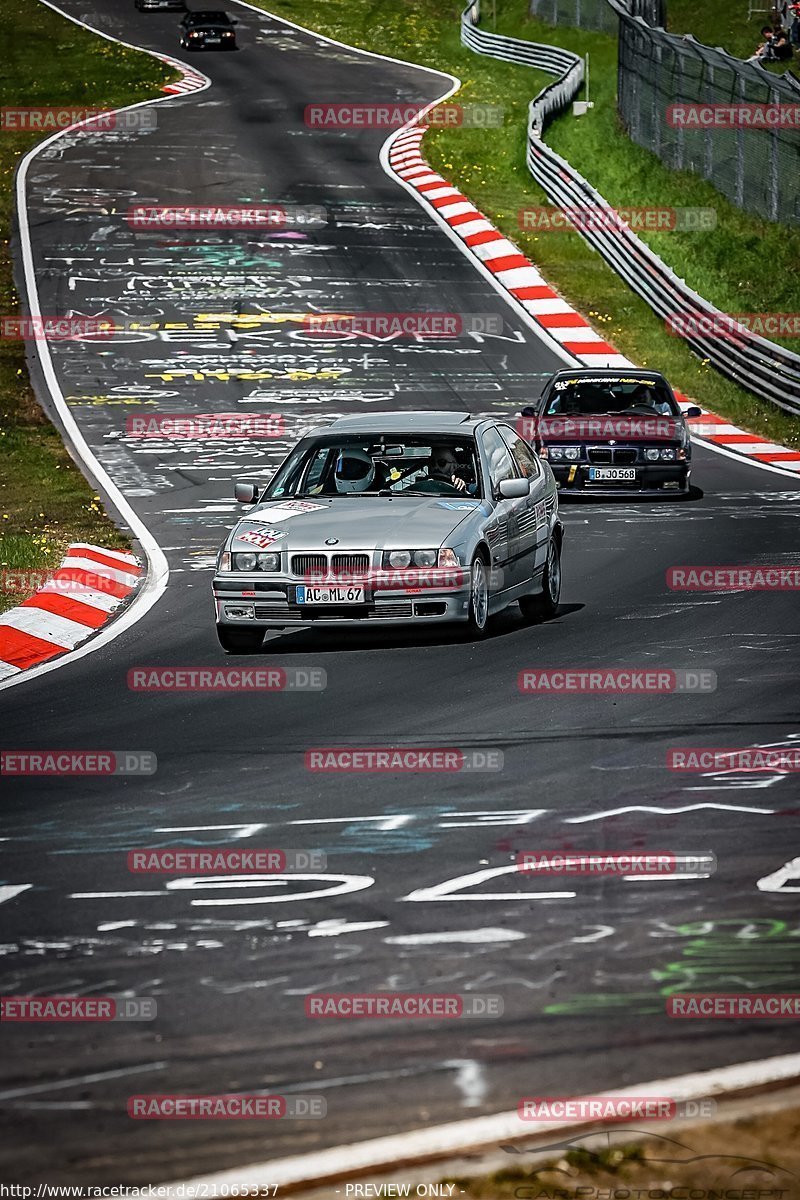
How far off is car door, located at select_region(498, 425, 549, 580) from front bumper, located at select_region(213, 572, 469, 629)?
1246 mm

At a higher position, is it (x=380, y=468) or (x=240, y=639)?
(x=380, y=468)

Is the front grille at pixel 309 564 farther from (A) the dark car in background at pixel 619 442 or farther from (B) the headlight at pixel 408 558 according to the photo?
(A) the dark car in background at pixel 619 442

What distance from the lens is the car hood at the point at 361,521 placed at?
41.3ft

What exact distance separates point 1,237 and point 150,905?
32642 millimetres

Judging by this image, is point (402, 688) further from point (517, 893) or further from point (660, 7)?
point (660, 7)

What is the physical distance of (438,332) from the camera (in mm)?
32469

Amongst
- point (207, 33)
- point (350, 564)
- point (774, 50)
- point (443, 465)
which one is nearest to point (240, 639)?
point (350, 564)

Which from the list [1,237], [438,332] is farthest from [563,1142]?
[1,237]

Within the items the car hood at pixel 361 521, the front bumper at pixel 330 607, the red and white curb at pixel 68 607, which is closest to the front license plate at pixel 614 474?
the red and white curb at pixel 68 607

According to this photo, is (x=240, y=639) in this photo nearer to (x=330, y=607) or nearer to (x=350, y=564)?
(x=330, y=607)

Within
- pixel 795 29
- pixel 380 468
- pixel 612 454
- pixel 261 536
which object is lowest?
pixel 612 454

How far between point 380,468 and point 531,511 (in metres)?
1.15

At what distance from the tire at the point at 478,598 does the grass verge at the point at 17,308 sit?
3.94 m

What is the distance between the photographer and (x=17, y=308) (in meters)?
32.9
